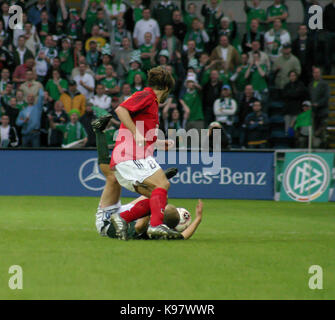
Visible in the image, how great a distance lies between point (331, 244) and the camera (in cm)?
895

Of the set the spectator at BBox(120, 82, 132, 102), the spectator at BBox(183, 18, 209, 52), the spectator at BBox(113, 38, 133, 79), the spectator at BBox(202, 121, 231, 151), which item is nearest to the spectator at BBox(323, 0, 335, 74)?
the spectator at BBox(183, 18, 209, 52)

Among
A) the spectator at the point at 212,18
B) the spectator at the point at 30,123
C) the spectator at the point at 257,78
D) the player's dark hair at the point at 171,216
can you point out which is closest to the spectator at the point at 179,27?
the spectator at the point at 212,18

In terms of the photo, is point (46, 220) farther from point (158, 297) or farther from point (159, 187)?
point (158, 297)

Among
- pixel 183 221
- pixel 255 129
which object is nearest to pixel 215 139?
pixel 255 129

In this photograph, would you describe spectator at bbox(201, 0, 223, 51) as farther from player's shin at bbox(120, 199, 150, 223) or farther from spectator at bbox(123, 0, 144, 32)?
player's shin at bbox(120, 199, 150, 223)

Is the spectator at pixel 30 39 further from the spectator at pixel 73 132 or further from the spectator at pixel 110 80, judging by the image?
the spectator at pixel 73 132

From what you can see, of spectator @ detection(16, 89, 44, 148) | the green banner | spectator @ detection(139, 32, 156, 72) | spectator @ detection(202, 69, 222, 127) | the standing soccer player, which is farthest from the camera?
spectator @ detection(139, 32, 156, 72)

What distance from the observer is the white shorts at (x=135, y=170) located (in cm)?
858

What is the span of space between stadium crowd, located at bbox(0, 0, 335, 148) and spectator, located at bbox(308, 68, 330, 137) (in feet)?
0.09

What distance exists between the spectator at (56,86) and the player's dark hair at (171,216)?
10.7m

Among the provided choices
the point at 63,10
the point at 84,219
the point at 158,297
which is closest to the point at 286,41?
the point at 63,10

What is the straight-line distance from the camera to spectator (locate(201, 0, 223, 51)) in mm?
19969

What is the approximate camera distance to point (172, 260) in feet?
→ 23.9

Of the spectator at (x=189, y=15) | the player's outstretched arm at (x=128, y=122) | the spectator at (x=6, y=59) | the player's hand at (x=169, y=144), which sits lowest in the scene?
the player's hand at (x=169, y=144)
